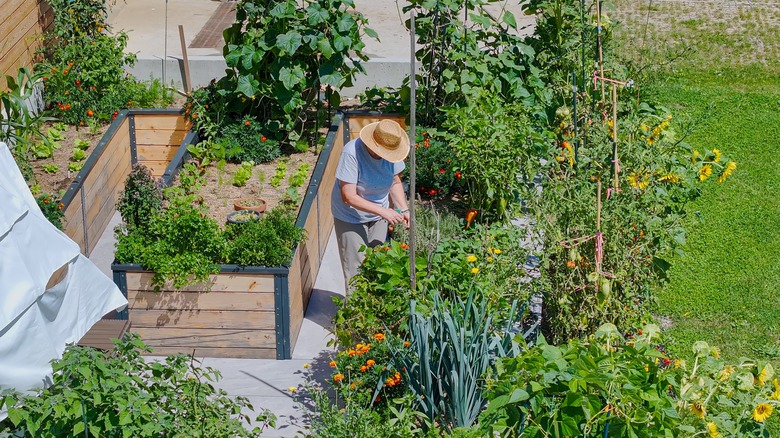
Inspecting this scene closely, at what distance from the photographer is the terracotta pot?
7.48 m

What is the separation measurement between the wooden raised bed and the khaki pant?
1.97 metres

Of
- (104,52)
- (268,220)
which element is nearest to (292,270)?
(268,220)

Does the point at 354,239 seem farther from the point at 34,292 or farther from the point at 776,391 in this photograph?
the point at 776,391

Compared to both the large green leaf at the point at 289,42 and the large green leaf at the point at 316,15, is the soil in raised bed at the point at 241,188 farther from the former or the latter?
the large green leaf at the point at 316,15

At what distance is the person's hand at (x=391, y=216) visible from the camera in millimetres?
6363

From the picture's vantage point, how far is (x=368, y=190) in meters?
6.56

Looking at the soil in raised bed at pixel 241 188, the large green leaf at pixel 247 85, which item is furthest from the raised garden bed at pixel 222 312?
the large green leaf at pixel 247 85

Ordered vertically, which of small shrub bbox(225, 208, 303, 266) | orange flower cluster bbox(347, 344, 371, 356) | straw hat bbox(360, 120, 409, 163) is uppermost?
straw hat bbox(360, 120, 409, 163)

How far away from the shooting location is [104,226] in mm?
7961

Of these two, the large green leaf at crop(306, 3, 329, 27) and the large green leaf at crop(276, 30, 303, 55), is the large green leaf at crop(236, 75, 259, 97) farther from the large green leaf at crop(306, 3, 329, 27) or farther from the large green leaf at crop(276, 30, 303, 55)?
the large green leaf at crop(306, 3, 329, 27)

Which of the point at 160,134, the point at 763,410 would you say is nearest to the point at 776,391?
the point at 763,410

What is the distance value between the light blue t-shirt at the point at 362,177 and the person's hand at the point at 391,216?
0.21m

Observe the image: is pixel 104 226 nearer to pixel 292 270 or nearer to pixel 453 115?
pixel 292 270

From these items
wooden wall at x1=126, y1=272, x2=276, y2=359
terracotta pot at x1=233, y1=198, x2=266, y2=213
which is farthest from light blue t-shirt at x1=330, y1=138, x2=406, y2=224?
terracotta pot at x1=233, y1=198, x2=266, y2=213
